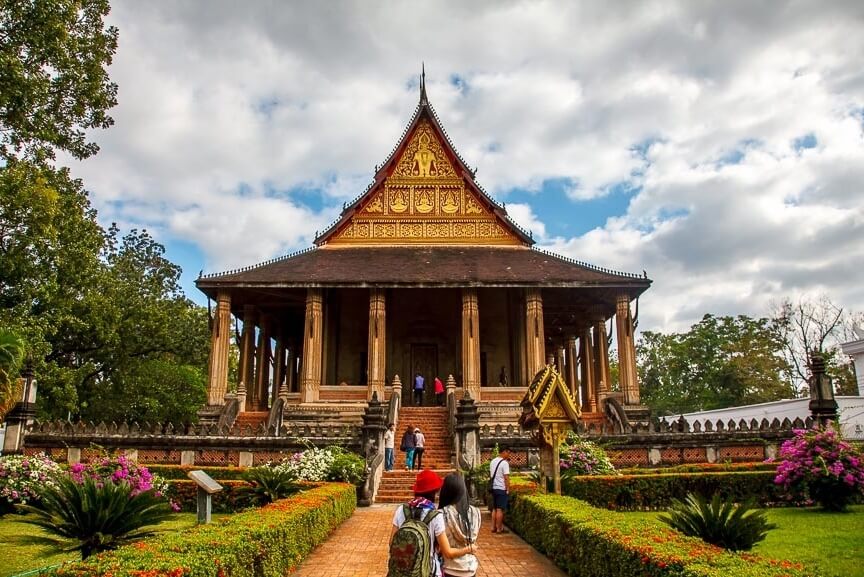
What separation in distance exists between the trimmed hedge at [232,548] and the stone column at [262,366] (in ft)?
62.7

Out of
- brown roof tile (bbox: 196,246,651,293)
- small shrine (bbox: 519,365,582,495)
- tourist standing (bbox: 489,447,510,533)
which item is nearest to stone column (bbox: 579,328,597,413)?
brown roof tile (bbox: 196,246,651,293)

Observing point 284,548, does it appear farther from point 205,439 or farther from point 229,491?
point 205,439

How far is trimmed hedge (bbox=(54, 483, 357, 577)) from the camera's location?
445 cm

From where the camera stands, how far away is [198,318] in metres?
33.0

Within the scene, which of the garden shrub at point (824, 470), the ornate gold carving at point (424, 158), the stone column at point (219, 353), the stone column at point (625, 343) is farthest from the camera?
the ornate gold carving at point (424, 158)

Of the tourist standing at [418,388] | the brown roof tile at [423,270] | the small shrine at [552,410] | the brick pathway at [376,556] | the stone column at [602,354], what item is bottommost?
the brick pathway at [376,556]

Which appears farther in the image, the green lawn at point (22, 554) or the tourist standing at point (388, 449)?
the tourist standing at point (388, 449)

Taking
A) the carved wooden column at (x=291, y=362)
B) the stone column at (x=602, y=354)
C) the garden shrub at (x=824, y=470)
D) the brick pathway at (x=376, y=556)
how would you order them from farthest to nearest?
the carved wooden column at (x=291, y=362), the stone column at (x=602, y=354), the garden shrub at (x=824, y=470), the brick pathway at (x=376, y=556)

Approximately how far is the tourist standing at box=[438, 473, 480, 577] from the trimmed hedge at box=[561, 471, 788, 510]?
7.85 m

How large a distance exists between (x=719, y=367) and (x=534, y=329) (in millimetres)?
27416

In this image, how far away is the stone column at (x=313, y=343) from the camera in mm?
22969

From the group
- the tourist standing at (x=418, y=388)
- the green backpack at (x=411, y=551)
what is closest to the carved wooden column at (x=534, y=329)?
the tourist standing at (x=418, y=388)

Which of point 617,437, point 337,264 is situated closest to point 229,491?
point 617,437

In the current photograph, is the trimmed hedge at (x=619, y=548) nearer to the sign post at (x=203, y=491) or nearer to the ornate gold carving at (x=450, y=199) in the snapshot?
the sign post at (x=203, y=491)
